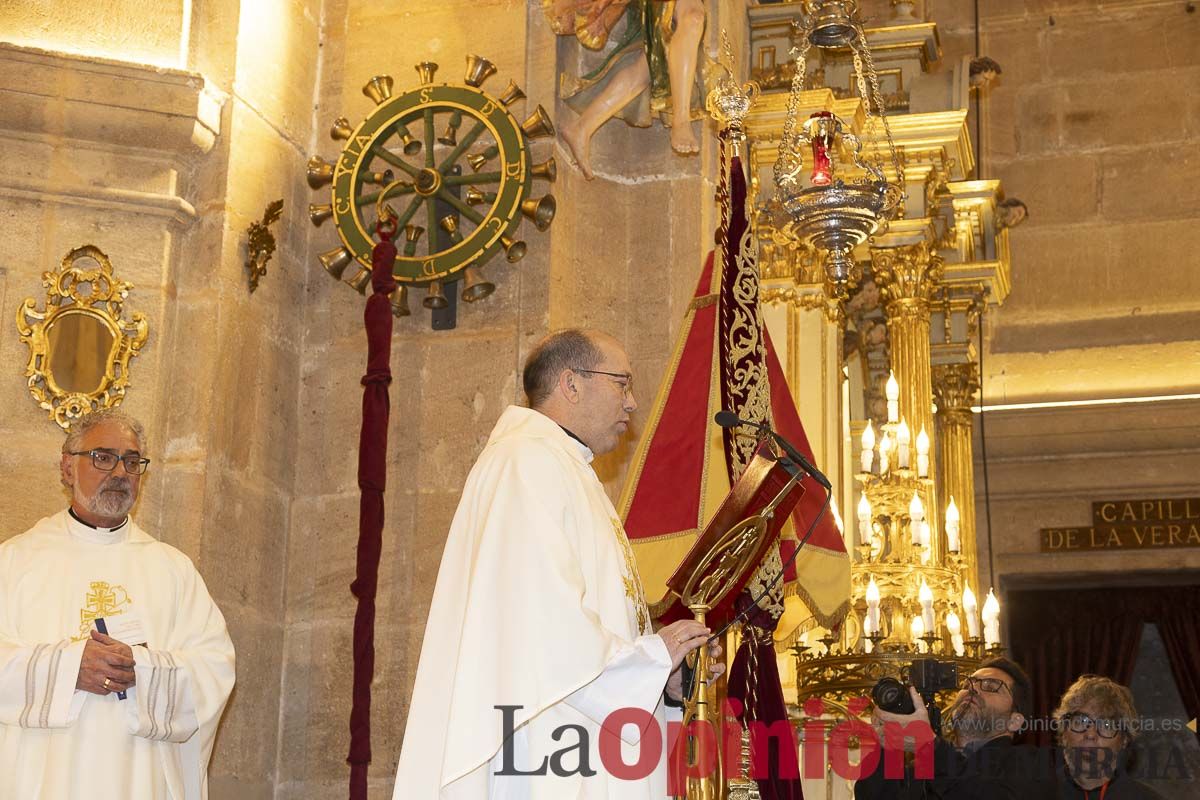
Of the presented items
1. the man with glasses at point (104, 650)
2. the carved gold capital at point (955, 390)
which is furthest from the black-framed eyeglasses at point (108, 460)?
the carved gold capital at point (955, 390)

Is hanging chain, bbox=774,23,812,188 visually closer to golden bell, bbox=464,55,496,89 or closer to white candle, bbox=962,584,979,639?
golden bell, bbox=464,55,496,89

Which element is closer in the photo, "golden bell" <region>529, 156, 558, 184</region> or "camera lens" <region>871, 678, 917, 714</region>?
"camera lens" <region>871, 678, 917, 714</region>

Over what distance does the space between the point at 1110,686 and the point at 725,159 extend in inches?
80.7

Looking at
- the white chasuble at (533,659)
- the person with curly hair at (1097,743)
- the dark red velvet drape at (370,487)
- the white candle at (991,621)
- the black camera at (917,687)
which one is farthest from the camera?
the white candle at (991,621)

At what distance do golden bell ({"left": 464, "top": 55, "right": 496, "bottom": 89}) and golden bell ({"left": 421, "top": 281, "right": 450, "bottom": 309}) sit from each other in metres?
0.75

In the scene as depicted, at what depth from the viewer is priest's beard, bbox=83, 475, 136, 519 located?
508 cm

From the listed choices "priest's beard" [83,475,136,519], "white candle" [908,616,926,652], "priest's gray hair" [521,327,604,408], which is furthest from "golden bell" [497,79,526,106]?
"white candle" [908,616,926,652]

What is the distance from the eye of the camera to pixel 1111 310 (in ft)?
37.4

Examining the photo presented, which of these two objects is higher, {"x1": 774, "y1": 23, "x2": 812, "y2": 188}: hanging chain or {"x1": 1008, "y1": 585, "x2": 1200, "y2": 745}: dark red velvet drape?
{"x1": 774, "y1": 23, "x2": 812, "y2": 188}: hanging chain

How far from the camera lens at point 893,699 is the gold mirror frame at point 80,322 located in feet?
9.20

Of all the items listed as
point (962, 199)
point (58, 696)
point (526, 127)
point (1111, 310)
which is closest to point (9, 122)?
point (526, 127)

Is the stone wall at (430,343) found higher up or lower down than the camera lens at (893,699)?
higher up

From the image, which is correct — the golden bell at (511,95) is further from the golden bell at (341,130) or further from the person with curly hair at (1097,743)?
the person with curly hair at (1097,743)

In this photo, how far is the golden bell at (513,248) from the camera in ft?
20.1
